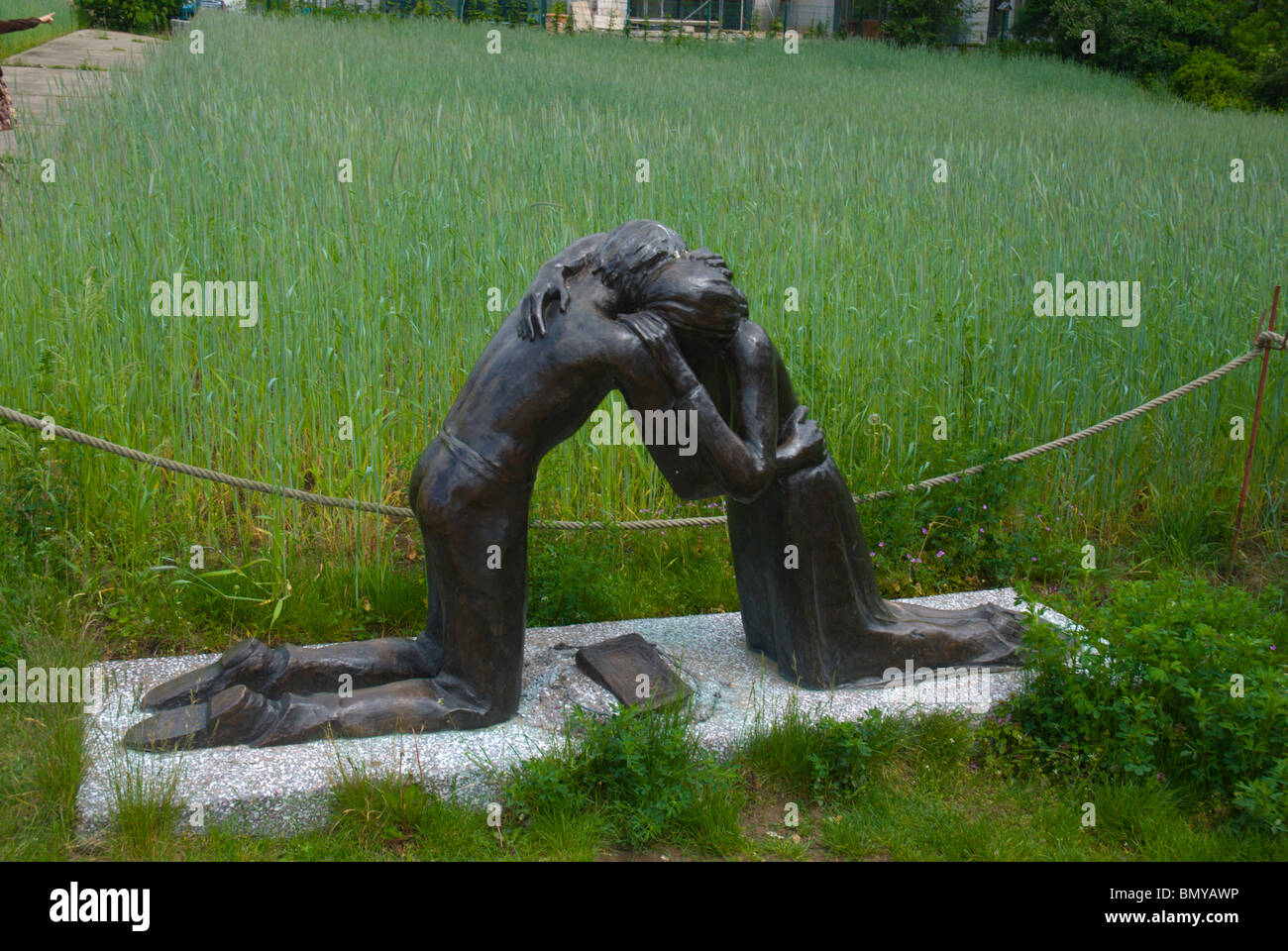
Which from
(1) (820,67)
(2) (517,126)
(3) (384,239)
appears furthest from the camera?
(1) (820,67)

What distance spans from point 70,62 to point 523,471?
55.5 feet

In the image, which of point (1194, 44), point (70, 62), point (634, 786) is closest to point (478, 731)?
point (634, 786)

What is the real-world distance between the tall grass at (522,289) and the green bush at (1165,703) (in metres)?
1.32

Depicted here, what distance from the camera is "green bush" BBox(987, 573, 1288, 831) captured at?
2943mm

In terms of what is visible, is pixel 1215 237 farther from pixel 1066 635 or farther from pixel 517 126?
pixel 517 126

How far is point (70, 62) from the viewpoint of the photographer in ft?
53.5

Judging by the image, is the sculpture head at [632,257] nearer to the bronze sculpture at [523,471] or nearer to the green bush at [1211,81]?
the bronze sculpture at [523,471]

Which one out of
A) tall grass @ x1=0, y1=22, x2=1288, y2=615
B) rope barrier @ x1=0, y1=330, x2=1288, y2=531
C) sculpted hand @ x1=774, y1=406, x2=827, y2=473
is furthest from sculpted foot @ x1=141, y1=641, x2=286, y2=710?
sculpted hand @ x1=774, y1=406, x2=827, y2=473

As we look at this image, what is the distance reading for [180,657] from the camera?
3.30 metres

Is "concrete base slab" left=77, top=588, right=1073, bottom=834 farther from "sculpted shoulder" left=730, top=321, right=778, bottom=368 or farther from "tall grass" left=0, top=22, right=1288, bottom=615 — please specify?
"sculpted shoulder" left=730, top=321, right=778, bottom=368

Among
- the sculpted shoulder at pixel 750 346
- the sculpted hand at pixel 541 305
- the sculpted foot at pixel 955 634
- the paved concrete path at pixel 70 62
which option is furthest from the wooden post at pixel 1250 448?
the paved concrete path at pixel 70 62

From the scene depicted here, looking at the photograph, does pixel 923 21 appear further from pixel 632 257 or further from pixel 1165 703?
pixel 632 257

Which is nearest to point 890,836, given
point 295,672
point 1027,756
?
point 1027,756

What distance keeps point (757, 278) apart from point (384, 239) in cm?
171
